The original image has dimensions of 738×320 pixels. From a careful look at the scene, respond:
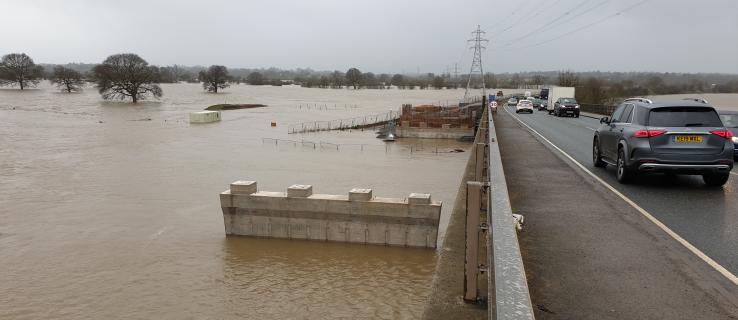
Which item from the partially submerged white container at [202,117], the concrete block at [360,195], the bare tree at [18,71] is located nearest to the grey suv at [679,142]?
the concrete block at [360,195]

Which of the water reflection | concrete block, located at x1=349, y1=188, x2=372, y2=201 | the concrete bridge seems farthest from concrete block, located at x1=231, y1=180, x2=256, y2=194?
the concrete bridge

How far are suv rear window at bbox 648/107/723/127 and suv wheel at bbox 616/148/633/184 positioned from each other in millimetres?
1047

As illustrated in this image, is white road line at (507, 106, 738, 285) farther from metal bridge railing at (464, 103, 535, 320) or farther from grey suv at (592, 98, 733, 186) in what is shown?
metal bridge railing at (464, 103, 535, 320)

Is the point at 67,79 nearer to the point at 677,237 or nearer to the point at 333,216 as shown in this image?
the point at 333,216

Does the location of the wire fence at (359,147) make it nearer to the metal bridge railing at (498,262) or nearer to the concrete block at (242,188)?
the concrete block at (242,188)

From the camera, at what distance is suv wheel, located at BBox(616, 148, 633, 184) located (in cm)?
1105

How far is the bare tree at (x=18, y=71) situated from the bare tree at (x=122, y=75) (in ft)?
211

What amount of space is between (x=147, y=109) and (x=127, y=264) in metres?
93.2

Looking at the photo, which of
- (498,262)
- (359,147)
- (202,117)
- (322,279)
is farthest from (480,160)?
(202,117)

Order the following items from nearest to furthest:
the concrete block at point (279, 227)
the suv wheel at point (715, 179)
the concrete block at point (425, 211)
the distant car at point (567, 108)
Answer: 1. the suv wheel at point (715, 179)
2. the concrete block at point (425, 211)
3. the concrete block at point (279, 227)
4. the distant car at point (567, 108)

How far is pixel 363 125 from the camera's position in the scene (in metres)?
72.9

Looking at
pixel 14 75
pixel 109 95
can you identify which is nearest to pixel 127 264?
pixel 109 95

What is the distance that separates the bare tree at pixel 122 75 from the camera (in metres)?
117

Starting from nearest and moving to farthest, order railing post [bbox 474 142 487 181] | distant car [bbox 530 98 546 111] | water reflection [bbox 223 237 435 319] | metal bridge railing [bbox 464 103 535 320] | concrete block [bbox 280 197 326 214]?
metal bridge railing [bbox 464 103 535 320] < railing post [bbox 474 142 487 181] < water reflection [bbox 223 237 435 319] < concrete block [bbox 280 197 326 214] < distant car [bbox 530 98 546 111]
